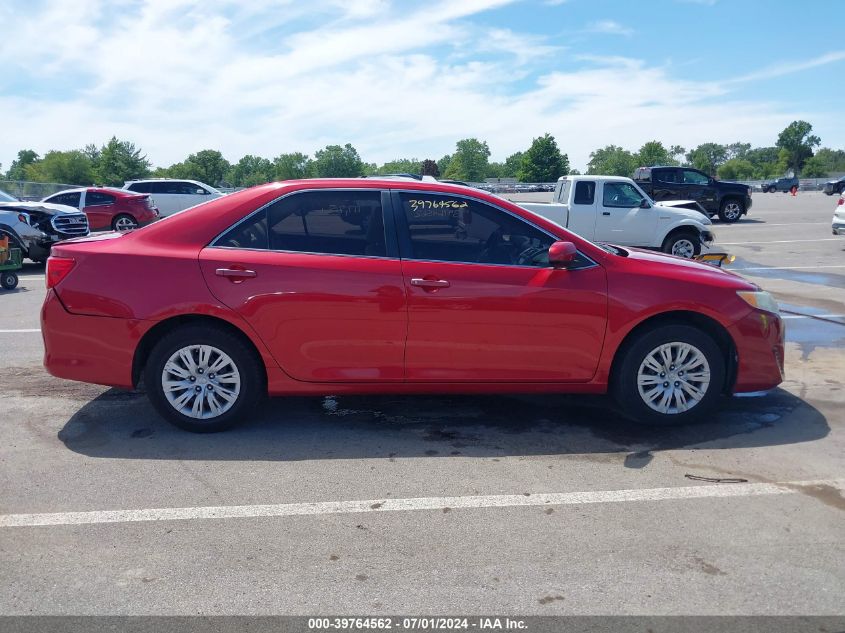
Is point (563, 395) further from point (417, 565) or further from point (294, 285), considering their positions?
→ point (417, 565)

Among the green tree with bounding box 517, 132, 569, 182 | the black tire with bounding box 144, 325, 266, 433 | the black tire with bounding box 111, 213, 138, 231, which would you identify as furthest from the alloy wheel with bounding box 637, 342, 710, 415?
the green tree with bounding box 517, 132, 569, 182

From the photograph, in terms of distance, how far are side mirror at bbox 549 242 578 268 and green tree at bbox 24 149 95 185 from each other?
70.2 m

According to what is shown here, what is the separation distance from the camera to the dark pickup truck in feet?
Answer: 79.0

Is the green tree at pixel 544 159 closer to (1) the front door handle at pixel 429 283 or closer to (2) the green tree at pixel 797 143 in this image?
(2) the green tree at pixel 797 143

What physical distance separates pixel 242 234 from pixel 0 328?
5.25 m

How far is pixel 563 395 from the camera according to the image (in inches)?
234

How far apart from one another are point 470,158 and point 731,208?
2992 inches

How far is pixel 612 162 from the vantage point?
366ft

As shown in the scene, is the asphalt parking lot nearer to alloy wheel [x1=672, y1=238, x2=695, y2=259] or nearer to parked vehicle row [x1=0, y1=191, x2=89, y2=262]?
alloy wheel [x1=672, y1=238, x2=695, y2=259]

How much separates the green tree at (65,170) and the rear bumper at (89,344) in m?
68.7

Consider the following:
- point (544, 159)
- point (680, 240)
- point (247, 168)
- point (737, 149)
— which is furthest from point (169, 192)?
point (737, 149)

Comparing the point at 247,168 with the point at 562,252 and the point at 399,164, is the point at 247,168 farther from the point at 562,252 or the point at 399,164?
the point at 562,252

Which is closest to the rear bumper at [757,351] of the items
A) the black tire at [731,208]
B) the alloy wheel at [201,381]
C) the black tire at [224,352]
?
the black tire at [224,352]

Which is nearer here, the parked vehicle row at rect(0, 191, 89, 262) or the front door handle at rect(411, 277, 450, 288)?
the front door handle at rect(411, 277, 450, 288)
